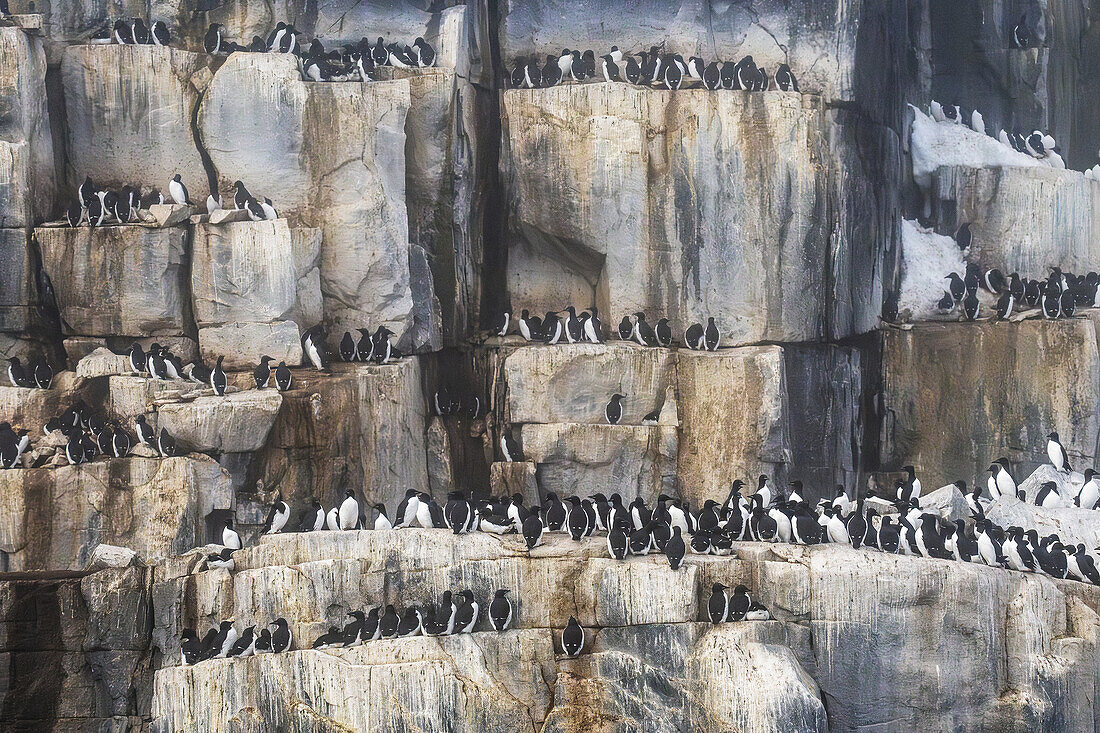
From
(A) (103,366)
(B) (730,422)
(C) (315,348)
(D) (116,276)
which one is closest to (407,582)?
(C) (315,348)

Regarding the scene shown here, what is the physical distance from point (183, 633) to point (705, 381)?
8.99m

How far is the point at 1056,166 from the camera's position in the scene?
2750cm

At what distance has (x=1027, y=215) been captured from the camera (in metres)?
27.0

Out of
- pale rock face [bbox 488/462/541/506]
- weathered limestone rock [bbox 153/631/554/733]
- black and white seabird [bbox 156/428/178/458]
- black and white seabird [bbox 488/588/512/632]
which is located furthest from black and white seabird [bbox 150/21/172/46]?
black and white seabird [bbox 488/588/512/632]

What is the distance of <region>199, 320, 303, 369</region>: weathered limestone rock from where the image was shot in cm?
2238

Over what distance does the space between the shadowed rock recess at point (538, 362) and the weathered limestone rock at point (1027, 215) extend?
7cm

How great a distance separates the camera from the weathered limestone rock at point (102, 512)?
20.0 metres

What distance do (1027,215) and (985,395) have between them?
3818 mm

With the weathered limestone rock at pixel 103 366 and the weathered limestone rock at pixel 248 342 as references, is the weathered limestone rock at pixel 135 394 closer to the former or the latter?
the weathered limestone rock at pixel 103 366

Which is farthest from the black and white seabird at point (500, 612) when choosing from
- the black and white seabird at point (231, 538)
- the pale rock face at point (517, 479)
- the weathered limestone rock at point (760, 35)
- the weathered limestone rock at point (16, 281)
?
the weathered limestone rock at point (760, 35)

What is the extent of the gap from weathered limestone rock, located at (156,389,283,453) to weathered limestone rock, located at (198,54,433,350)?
339cm

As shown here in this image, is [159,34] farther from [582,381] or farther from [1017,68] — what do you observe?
[1017,68]

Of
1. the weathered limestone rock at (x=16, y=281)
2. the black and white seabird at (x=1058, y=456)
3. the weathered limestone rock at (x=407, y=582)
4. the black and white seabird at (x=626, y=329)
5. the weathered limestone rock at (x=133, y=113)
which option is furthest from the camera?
the black and white seabird at (x=626, y=329)

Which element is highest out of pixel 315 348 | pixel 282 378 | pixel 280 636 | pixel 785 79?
pixel 785 79
